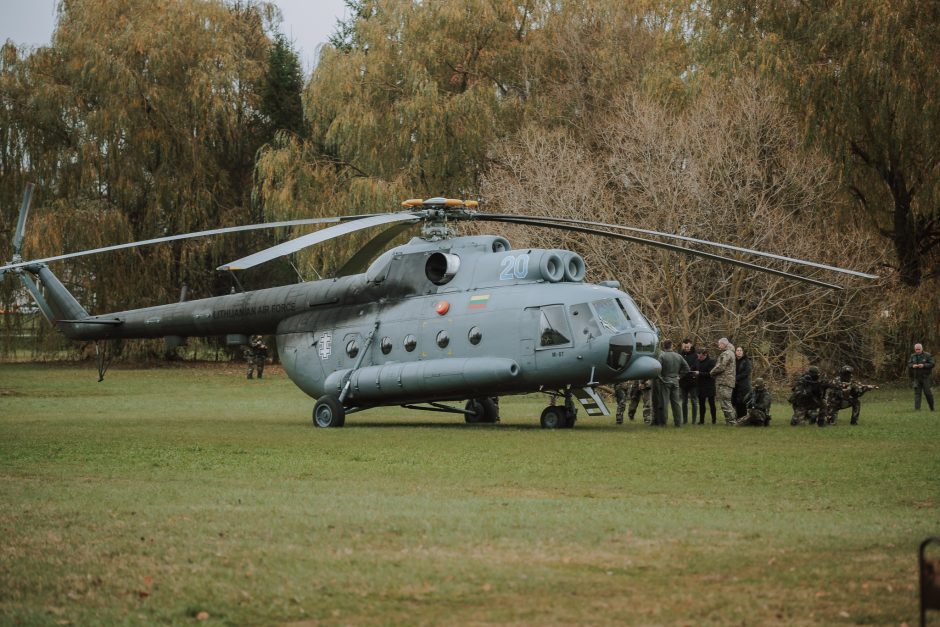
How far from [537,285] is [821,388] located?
18.6 ft

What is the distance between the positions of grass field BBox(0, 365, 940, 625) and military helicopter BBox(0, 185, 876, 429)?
1275 millimetres

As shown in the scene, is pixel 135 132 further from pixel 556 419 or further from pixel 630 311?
pixel 630 311

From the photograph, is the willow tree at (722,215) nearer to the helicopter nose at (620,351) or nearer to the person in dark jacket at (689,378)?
the person in dark jacket at (689,378)

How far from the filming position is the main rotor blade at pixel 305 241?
1630cm

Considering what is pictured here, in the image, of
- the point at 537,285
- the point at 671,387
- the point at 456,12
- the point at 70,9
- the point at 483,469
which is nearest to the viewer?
the point at 483,469

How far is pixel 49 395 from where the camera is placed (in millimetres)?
31312

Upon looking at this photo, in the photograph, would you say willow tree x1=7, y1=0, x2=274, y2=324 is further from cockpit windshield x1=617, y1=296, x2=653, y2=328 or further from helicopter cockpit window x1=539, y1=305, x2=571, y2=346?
cockpit windshield x1=617, y1=296, x2=653, y2=328

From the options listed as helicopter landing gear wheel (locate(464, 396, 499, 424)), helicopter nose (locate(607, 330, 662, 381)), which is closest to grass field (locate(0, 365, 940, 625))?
helicopter nose (locate(607, 330, 662, 381))

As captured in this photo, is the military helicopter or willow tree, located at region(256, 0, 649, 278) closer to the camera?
the military helicopter

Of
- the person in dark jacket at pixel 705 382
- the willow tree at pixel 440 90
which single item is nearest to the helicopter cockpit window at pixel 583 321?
the person in dark jacket at pixel 705 382

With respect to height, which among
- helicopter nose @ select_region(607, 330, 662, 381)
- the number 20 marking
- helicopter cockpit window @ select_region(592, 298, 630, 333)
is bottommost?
helicopter nose @ select_region(607, 330, 662, 381)

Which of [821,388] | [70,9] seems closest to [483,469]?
[821,388]

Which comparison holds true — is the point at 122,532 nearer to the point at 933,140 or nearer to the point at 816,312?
the point at 816,312

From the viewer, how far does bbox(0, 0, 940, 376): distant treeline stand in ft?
102
